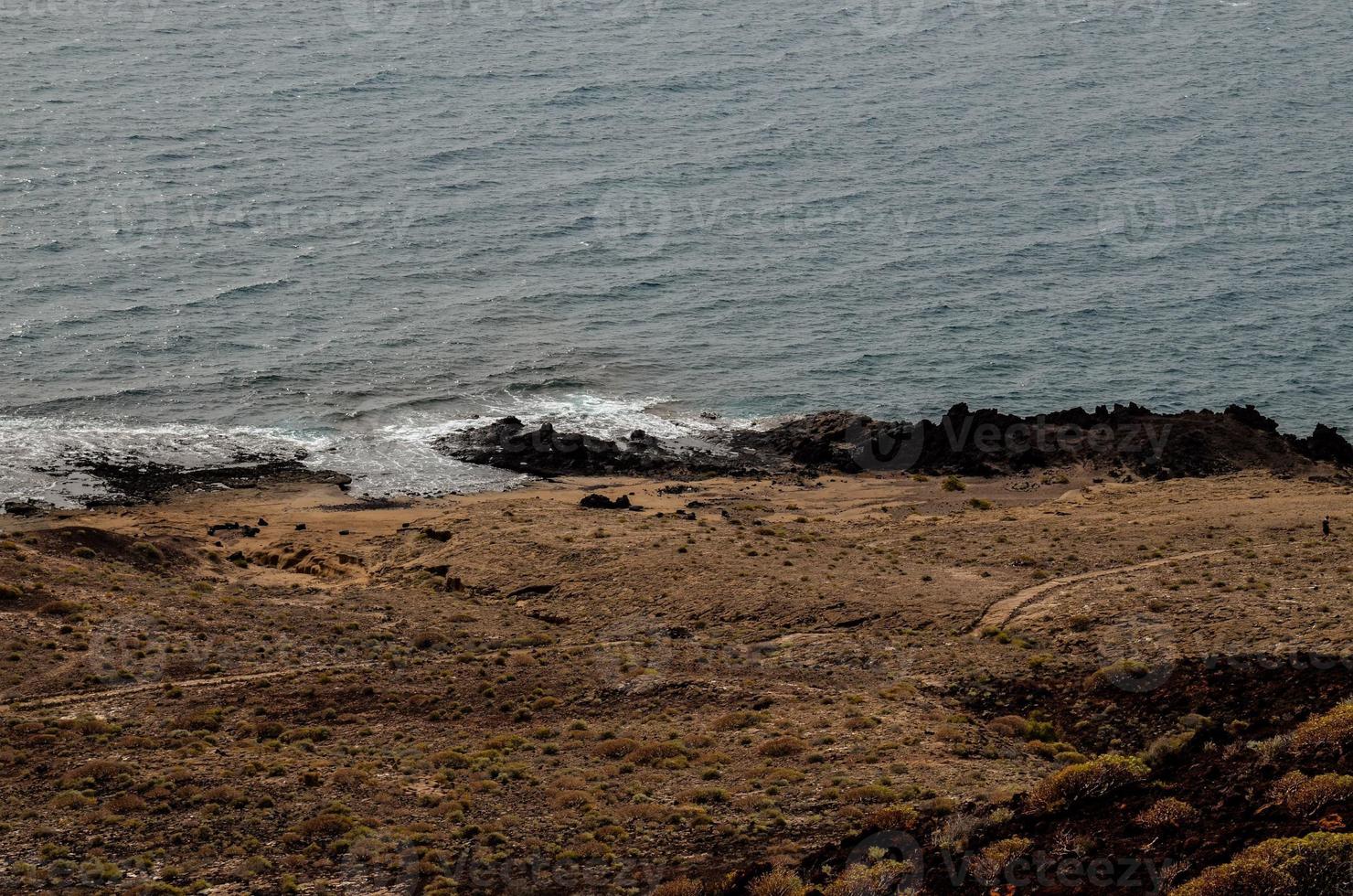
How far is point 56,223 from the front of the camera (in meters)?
99.2

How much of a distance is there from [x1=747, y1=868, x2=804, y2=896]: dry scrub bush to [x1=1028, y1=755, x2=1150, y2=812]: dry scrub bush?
5051 mm

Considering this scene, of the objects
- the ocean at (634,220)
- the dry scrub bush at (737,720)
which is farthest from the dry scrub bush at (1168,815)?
the ocean at (634,220)

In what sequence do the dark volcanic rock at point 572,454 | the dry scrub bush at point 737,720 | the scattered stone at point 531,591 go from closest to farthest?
the dry scrub bush at point 737,720
the scattered stone at point 531,591
the dark volcanic rock at point 572,454

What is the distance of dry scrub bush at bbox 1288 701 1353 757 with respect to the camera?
26.9 metres

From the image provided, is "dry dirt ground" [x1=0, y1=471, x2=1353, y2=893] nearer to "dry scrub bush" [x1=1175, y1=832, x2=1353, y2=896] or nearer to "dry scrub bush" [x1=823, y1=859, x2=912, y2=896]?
"dry scrub bush" [x1=823, y1=859, x2=912, y2=896]

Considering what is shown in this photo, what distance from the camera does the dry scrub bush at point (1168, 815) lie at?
25.4 metres

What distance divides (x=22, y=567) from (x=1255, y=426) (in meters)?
53.5

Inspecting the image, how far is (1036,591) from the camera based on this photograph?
44.9 metres

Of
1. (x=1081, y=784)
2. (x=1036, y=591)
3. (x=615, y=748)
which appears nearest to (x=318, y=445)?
(x=1036, y=591)

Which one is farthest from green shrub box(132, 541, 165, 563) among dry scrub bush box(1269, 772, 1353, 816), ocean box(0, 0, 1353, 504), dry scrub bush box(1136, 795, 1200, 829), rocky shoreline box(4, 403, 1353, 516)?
dry scrub bush box(1269, 772, 1353, 816)

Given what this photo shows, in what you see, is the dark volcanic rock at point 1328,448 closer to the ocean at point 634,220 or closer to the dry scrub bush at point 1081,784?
the ocean at point 634,220

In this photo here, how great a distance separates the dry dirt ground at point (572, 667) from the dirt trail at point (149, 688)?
0.15 meters

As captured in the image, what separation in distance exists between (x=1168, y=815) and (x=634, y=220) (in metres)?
87.2

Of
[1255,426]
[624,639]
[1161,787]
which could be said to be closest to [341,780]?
[624,639]
